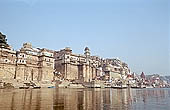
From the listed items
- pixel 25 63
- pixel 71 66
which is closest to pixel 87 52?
pixel 71 66

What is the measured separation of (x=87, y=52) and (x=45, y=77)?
981 inches

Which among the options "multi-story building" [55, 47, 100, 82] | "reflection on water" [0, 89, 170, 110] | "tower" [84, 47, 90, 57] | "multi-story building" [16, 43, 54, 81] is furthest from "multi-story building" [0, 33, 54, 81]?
"reflection on water" [0, 89, 170, 110]

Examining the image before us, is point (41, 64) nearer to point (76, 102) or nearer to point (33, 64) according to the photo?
point (33, 64)

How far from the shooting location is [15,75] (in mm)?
37281

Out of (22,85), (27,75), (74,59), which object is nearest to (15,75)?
(27,75)

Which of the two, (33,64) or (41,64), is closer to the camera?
(33,64)

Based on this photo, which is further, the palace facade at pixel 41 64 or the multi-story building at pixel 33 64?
the multi-story building at pixel 33 64

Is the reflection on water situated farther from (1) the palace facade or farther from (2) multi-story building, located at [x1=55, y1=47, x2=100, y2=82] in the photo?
(2) multi-story building, located at [x1=55, y1=47, x2=100, y2=82]

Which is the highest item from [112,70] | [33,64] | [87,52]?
[87,52]

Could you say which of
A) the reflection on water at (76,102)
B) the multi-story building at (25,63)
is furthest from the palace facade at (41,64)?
the reflection on water at (76,102)

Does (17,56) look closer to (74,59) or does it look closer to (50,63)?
(50,63)

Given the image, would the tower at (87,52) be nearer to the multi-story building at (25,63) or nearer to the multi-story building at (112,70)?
the multi-story building at (112,70)

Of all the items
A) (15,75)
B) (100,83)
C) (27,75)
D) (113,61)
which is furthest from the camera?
(113,61)

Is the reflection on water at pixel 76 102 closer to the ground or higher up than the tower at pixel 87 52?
closer to the ground
